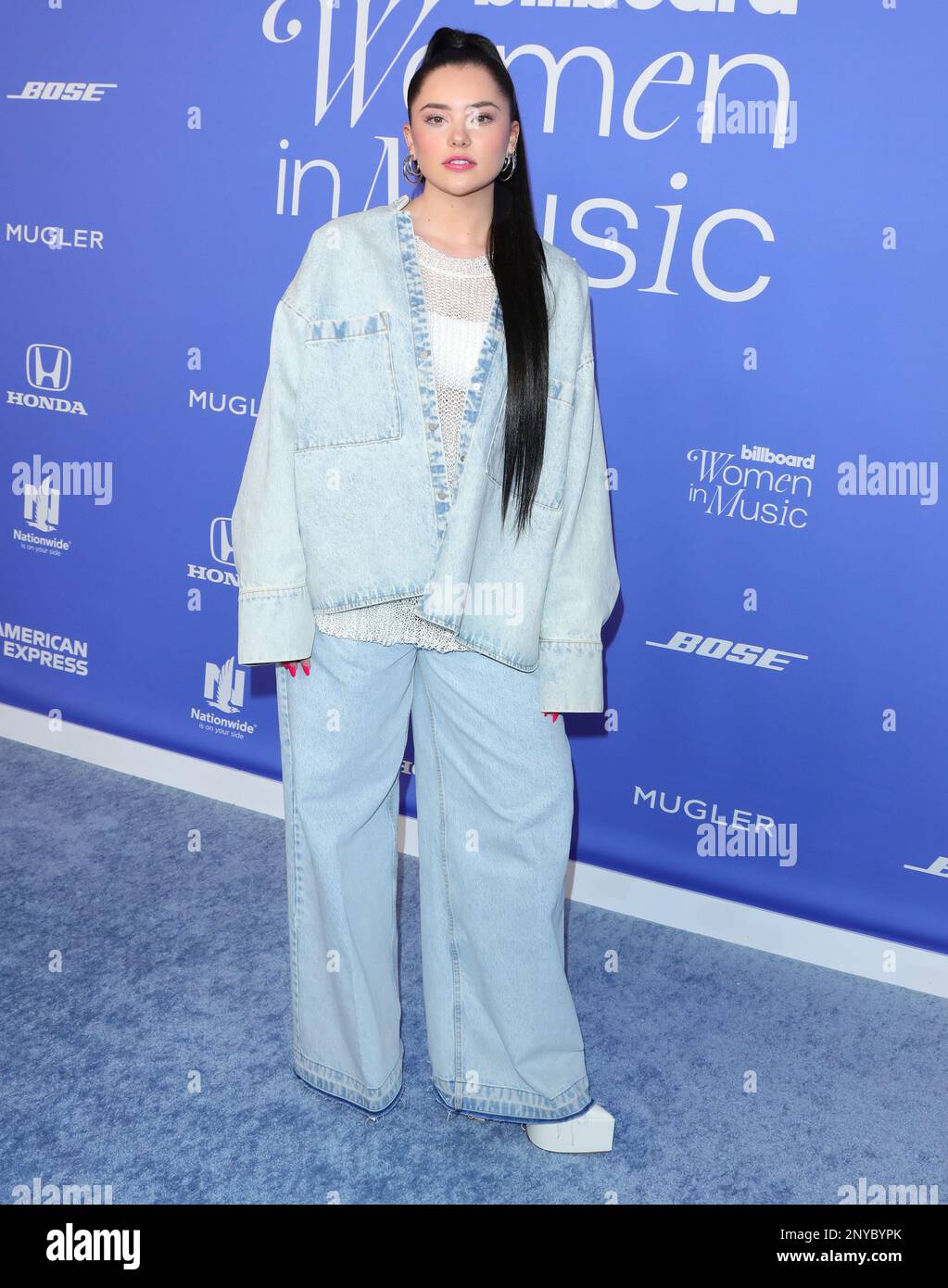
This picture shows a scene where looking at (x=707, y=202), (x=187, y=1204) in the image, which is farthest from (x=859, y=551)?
(x=187, y=1204)

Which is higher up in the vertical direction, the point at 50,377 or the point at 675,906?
the point at 50,377

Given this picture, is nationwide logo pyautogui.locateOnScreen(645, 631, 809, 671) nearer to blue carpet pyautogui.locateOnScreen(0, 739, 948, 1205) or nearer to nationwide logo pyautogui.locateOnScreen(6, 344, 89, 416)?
blue carpet pyautogui.locateOnScreen(0, 739, 948, 1205)

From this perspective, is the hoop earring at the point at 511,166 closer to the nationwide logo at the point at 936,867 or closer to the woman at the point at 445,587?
the woman at the point at 445,587

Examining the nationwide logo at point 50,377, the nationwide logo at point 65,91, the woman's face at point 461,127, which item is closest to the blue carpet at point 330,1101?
the nationwide logo at point 50,377

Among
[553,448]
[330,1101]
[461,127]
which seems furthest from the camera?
[330,1101]

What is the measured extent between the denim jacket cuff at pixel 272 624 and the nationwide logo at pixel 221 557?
42.8 inches

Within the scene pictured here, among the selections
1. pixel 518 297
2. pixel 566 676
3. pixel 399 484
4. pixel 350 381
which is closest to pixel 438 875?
pixel 566 676

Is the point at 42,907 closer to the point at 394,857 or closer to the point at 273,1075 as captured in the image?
the point at 273,1075

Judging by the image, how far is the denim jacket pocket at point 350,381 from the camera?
5.64 feet

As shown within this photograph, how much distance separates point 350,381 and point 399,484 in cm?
15

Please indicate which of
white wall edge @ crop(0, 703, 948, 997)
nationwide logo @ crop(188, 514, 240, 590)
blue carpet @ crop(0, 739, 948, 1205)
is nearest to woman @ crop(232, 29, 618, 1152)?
blue carpet @ crop(0, 739, 948, 1205)

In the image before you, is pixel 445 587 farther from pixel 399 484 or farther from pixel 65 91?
pixel 65 91

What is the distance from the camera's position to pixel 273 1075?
2123 mm

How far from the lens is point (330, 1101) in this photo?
2.09 m
